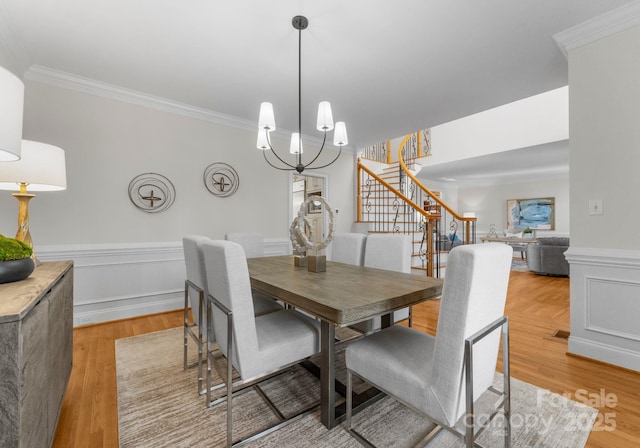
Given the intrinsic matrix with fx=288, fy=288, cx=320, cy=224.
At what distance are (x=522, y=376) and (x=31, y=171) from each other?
10.5 ft

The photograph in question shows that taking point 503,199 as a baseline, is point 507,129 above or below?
above

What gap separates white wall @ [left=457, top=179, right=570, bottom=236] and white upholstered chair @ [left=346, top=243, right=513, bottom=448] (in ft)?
28.5

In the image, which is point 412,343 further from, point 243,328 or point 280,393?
point 280,393

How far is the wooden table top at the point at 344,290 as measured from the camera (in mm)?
1219

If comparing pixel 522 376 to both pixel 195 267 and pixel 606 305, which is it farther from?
pixel 195 267

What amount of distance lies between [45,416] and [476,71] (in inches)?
144

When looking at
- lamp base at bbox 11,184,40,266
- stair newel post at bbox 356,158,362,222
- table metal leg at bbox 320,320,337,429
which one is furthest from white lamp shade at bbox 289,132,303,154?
stair newel post at bbox 356,158,362,222

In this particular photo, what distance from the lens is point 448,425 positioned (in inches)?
40.7

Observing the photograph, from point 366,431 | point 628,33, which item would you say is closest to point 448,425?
point 366,431

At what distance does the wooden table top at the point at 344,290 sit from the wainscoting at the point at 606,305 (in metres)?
1.39

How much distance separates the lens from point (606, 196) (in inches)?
82.6

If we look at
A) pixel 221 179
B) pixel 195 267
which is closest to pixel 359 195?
pixel 221 179

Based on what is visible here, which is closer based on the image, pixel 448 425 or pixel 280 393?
pixel 448 425

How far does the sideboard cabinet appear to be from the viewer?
0.79 meters
